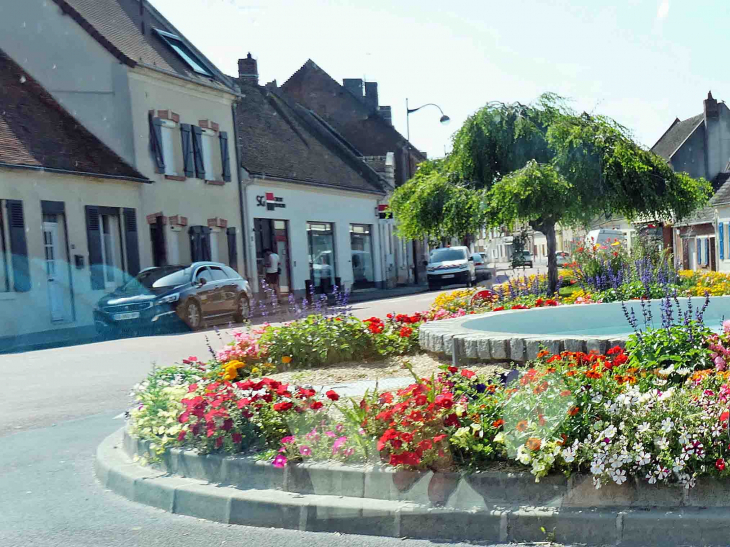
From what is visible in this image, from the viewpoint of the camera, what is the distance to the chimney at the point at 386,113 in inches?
1987

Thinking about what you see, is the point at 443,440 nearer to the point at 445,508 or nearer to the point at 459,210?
the point at 445,508

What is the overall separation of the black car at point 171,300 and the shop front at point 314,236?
34.4 feet

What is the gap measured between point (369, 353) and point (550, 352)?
2.65m

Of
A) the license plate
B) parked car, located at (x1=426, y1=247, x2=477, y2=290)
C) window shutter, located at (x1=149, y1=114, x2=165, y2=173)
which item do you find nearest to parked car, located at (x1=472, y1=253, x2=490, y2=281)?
parked car, located at (x1=426, y1=247, x2=477, y2=290)

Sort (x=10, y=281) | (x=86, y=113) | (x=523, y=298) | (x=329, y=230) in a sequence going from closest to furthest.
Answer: (x=523, y=298)
(x=10, y=281)
(x=86, y=113)
(x=329, y=230)

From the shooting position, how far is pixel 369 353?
919cm

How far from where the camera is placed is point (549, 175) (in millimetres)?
17125

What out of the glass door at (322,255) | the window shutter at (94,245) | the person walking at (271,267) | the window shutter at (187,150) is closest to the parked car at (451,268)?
the glass door at (322,255)

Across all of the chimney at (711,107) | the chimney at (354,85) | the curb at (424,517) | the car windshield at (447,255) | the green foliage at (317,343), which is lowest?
the curb at (424,517)

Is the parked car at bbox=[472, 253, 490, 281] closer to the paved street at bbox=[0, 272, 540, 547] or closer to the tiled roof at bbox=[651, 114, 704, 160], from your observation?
the tiled roof at bbox=[651, 114, 704, 160]

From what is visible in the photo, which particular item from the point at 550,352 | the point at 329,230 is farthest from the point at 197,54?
the point at 550,352

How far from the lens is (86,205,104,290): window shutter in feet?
74.4

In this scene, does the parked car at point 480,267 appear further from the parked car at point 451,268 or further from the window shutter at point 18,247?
the window shutter at point 18,247

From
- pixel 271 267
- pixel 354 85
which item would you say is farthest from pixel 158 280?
pixel 354 85
